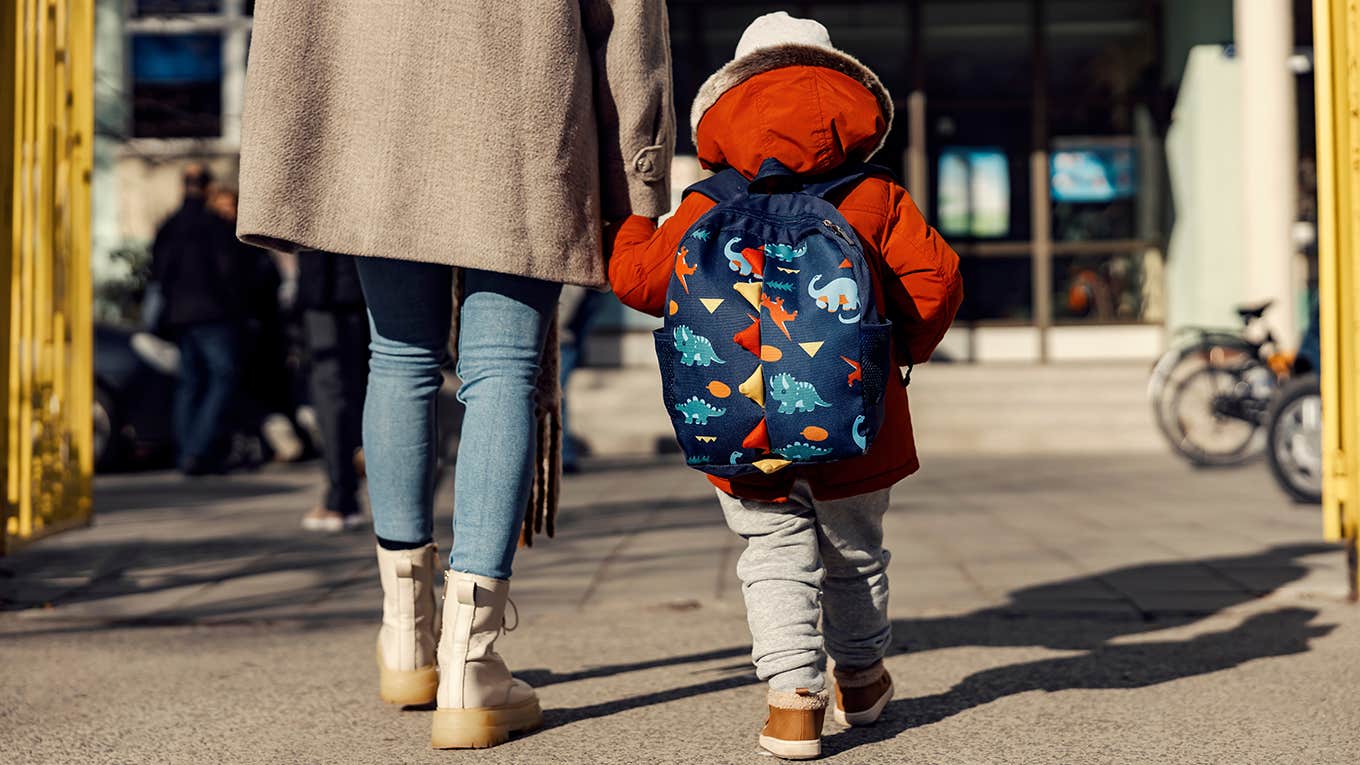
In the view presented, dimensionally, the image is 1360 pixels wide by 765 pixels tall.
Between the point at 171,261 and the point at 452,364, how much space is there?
21.3 ft

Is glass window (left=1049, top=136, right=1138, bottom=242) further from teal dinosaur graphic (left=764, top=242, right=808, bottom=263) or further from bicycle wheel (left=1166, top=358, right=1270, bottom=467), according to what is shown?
teal dinosaur graphic (left=764, top=242, right=808, bottom=263)

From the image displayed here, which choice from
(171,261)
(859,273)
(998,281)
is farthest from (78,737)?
(998,281)

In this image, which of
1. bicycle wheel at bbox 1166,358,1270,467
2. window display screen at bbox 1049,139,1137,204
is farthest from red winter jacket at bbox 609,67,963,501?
window display screen at bbox 1049,139,1137,204

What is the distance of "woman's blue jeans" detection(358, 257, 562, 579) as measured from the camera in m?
2.77

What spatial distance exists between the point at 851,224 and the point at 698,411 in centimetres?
41

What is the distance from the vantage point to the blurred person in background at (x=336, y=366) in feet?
18.1

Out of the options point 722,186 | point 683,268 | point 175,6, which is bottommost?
A: point 683,268

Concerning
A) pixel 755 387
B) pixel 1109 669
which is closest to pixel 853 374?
pixel 755 387

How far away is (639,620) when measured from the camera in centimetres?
404

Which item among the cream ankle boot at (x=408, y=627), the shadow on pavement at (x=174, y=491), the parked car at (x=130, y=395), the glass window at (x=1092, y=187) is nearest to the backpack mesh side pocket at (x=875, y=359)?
the cream ankle boot at (x=408, y=627)

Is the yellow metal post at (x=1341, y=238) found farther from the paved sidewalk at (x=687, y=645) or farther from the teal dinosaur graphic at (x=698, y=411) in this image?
the teal dinosaur graphic at (x=698, y=411)

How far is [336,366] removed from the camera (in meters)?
5.73

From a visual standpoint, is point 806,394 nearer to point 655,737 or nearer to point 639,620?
point 655,737

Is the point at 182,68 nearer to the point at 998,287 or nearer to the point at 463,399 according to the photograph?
the point at 998,287
